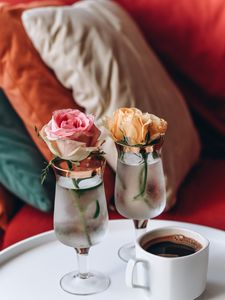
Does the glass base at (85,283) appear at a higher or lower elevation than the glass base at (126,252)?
higher

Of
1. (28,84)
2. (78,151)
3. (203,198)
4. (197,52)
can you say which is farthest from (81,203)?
(197,52)

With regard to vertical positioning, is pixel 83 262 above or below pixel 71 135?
below

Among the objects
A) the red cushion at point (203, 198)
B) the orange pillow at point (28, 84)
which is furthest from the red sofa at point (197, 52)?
the orange pillow at point (28, 84)

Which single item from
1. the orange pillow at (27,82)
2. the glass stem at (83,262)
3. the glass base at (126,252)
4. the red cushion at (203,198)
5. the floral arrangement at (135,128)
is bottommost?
the red cushion at (203,198)

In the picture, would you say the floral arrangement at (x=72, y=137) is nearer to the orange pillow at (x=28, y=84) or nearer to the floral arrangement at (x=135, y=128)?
the floral arrangement at (x=135, y=128)

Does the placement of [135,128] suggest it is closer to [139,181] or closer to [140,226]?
[139,181]

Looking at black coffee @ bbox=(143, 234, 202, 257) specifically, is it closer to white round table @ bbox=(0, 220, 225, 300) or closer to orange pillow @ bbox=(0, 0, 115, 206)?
white round table @ bbox=(0, 220, 225, 300)

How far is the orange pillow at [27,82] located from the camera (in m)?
1.31

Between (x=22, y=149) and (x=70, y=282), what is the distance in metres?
0.42

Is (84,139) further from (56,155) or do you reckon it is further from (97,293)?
(97,293)

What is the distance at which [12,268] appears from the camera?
107 centimetres

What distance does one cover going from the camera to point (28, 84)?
4.29ft

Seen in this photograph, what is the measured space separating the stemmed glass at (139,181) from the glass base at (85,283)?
0.12 metres

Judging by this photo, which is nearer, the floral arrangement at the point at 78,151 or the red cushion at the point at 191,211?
the floral arrangement at the point at 78,151
